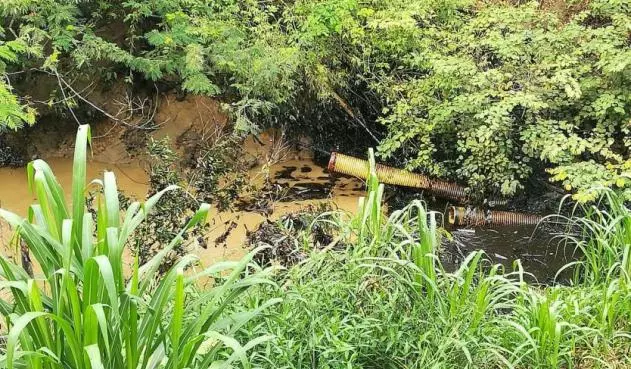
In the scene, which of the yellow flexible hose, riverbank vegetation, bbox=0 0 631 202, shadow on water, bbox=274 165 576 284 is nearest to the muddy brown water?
shadow on water, bbox=274 165 576 284

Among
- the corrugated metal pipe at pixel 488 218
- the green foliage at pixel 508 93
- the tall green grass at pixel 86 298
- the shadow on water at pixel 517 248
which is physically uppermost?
the green foliage at pixel 508 93

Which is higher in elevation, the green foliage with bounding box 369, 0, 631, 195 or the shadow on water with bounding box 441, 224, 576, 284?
the green foliage with bounding box 369, 0, 631, 195

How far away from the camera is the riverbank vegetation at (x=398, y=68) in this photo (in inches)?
206

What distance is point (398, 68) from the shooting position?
623cm

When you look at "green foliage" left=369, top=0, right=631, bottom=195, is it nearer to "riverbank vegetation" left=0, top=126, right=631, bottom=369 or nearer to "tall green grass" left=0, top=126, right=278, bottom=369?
"riverbank vegetation" left=0, top=126, right=631, bottom=369

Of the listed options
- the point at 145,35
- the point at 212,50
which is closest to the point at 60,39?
the point at 145,35

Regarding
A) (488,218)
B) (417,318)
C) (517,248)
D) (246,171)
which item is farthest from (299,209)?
(417,318)

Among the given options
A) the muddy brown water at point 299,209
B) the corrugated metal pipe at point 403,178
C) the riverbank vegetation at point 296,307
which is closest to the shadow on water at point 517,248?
the muddy brown water at point 299,209

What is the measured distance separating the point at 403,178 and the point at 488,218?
91cm

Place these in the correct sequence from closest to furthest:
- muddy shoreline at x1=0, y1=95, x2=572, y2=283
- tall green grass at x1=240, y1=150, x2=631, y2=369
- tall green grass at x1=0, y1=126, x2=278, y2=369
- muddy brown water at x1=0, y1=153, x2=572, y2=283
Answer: tall green grass at x1=0, y1=126, x2=278, y2=369 → tall green grass at x1=240, y1=150, x2=631, y2=369 → muddy brown water at x1=0, y1=153, x2=572, y2=283 → muddy shoreline at x1=0, y1=95, x2=572, y2=283

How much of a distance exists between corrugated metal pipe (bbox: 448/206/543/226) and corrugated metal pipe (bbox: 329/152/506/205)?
29 centimetres

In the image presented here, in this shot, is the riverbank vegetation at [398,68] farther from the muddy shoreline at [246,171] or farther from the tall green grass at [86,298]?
the tall green grass at [86,298]

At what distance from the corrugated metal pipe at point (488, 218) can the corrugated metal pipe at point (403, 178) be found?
0.96 ft

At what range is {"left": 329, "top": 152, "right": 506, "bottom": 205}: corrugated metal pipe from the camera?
5953 mm
